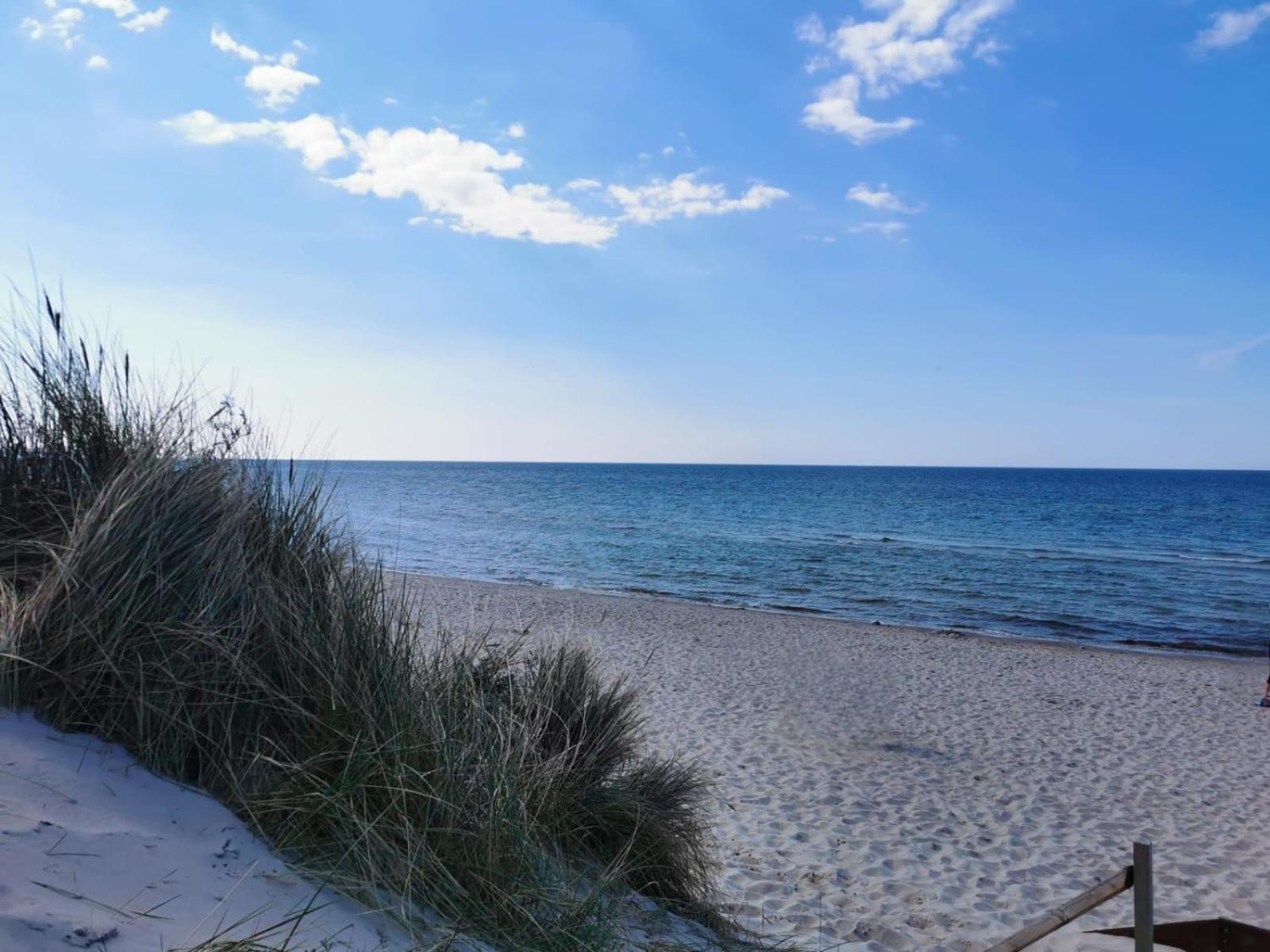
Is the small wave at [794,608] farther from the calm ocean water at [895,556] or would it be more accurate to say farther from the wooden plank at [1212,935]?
the wooden plank at [1212,935]

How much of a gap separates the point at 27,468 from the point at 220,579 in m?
1.21

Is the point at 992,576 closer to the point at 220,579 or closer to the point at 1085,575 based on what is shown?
the point at 1085,575

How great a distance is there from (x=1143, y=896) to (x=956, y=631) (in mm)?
16735

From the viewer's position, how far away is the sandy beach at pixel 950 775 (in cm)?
582

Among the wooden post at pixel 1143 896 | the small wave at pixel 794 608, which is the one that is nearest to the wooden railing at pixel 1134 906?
the wooden post at pixel 1143 896

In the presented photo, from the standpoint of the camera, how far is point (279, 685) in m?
3.24

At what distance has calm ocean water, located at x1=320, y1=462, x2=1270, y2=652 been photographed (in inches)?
857

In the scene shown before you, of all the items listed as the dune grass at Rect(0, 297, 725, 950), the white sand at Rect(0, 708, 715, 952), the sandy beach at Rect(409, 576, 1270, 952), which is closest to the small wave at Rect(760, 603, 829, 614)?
the sandy beach at Rect(409, 576, 1270, 952)

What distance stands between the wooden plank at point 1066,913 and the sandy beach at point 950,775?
183 centimetres

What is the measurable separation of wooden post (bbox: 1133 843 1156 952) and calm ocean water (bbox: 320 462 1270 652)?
391 cm

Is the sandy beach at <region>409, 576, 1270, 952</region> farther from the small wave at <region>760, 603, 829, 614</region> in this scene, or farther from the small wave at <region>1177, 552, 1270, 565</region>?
the small wave at <region>1177, 552, 1270, 565</region>

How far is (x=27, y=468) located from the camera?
3.78 m

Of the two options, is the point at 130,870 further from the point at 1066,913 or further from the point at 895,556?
the point at 895,556

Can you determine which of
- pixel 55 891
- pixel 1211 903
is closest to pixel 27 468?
pixel 55 891
